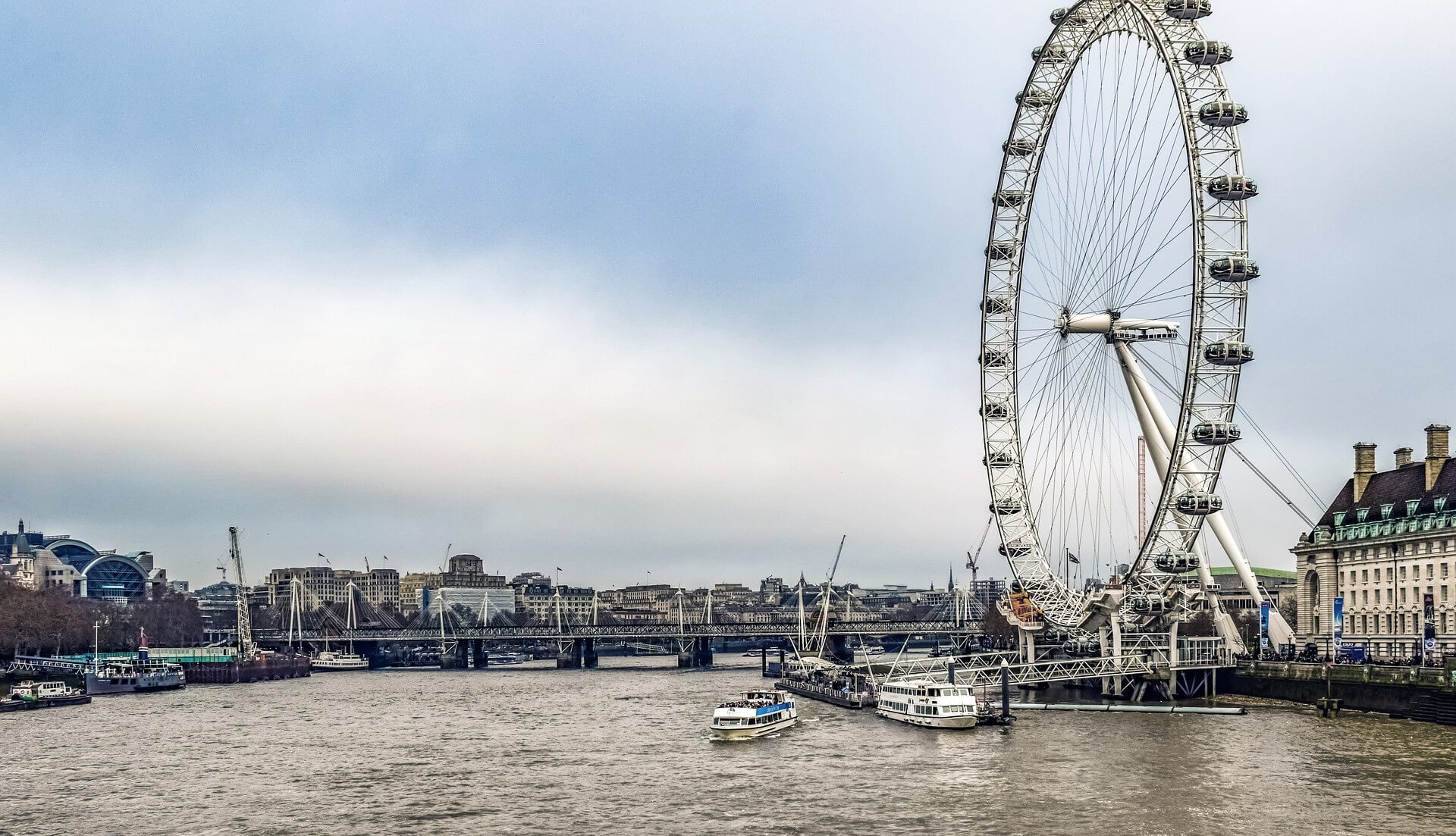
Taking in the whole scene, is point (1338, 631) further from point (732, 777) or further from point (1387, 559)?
point (732, 777)

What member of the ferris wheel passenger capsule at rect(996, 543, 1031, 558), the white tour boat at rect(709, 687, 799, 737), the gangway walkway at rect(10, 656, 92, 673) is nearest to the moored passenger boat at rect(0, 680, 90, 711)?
the gangway walkway at rect(10, 656, 92, 673)

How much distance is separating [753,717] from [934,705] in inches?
386

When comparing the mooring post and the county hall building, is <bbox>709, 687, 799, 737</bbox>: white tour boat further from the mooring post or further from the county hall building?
the county hall building

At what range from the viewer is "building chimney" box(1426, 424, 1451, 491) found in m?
95.6

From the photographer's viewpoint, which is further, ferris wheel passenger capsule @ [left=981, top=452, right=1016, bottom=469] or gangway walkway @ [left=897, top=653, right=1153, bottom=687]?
ferris wheel passenger capsule @ [left=981, top=452, right=1016, bottom=469]

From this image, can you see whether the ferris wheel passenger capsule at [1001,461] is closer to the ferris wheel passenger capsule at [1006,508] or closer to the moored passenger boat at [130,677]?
the ferris wheel passenger capsule at [1006,508]

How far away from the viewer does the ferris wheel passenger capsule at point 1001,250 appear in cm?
10462

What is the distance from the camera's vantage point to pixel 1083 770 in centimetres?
6294

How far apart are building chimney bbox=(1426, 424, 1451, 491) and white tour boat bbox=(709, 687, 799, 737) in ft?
141

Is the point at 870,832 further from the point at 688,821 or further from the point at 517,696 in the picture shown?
the point at 517,696

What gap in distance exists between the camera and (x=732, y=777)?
65312mm

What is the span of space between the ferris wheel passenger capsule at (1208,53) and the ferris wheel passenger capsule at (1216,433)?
19100 mm

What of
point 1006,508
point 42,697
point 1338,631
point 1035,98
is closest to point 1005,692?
point 1006,508

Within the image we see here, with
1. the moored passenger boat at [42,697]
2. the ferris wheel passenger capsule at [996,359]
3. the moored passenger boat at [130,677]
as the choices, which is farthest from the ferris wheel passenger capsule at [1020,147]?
the moored passenger boat at [130,677]
